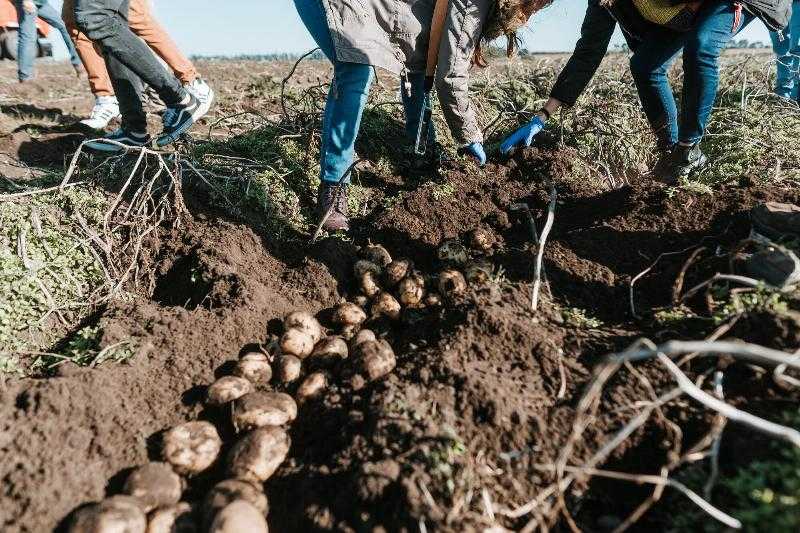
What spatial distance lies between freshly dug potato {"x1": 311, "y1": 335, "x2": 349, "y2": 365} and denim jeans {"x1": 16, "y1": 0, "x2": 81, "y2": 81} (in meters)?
7.49

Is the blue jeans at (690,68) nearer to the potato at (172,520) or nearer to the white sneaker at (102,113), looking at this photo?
the potato at (172,520)

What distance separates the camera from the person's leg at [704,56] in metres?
3.11

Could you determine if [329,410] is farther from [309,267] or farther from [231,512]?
[309,267]

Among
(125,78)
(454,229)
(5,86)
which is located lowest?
(5,86)

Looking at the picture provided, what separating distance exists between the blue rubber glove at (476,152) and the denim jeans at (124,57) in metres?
2.37

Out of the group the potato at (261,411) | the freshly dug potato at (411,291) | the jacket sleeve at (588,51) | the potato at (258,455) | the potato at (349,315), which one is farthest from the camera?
the jacket sleeve at (588,51)

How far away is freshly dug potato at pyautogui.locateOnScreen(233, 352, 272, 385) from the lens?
233 cm

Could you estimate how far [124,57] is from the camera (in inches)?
144

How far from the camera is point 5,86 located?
771cm

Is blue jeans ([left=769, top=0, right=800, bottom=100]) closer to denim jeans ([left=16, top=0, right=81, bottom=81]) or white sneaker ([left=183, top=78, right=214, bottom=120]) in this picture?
white sneaker ([left=183, top=78, right=214, bottom=120])

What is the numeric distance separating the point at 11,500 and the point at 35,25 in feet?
28.7

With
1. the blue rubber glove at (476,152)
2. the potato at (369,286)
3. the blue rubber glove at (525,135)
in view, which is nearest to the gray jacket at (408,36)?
the blue rubber glove at (476,152)

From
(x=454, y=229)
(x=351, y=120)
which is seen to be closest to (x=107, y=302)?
(x=351, y=120)

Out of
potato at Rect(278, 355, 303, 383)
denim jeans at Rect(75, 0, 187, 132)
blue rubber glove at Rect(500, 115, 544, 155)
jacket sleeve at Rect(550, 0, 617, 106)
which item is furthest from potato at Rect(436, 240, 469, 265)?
denim jeans at Rect(75, 0, 187, 132)
